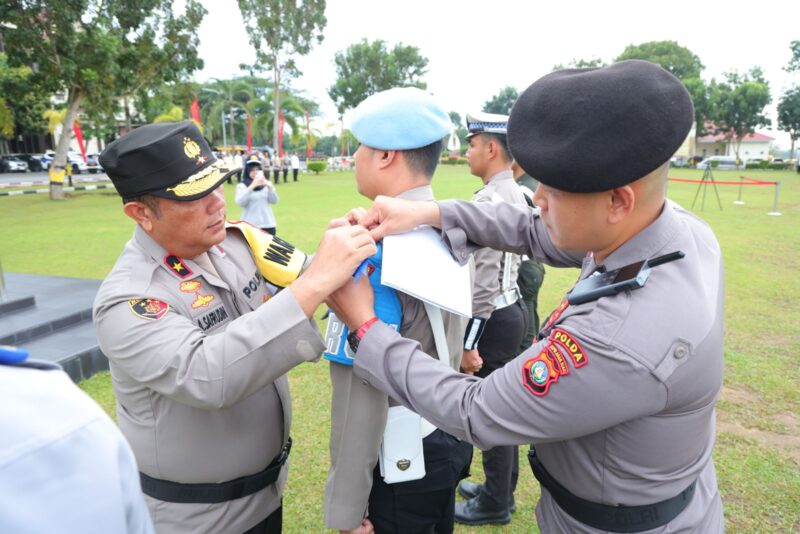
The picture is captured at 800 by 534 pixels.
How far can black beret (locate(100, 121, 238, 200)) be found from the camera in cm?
160

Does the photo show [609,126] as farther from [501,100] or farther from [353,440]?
[501,100]

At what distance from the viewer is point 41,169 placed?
36.3m

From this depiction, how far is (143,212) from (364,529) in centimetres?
129

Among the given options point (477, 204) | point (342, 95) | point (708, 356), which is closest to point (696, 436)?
point (708, 356)

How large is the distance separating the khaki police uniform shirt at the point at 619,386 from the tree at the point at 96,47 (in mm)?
19185

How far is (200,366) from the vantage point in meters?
1.35

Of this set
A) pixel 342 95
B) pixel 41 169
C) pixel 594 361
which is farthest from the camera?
pixel 342 95

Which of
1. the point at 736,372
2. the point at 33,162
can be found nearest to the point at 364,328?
the point at 736,372

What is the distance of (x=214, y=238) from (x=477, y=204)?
96 cm

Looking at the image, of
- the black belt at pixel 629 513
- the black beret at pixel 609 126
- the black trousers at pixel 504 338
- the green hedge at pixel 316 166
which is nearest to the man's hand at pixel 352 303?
the black beret at pixel 609 126

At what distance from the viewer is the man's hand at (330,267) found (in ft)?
4.53

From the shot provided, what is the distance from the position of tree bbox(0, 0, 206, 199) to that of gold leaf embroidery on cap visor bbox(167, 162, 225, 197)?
18067 millimetres

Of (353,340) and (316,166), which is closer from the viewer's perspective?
(353,340)

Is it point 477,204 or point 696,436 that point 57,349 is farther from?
point 696,436
